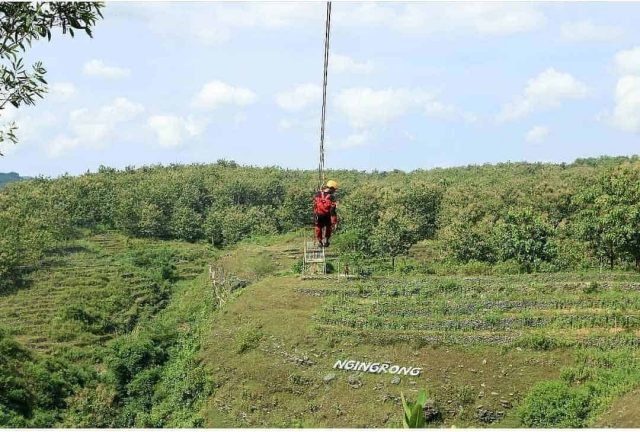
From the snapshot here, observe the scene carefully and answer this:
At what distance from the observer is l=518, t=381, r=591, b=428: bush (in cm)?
2077

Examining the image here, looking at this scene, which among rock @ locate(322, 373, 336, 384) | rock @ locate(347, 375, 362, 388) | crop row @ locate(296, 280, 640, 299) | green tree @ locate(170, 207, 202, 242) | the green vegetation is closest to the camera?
the green vegetation

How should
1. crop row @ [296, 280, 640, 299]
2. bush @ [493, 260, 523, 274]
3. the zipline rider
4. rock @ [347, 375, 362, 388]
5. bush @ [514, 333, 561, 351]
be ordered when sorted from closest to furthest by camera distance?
the zipline rider
rock @ [347, 375, 362, 388]
bush @ [514, 333, 561, 351]
crop row @ [296, 280, 640, 299]
bush @ [493, 260, 523, 274]

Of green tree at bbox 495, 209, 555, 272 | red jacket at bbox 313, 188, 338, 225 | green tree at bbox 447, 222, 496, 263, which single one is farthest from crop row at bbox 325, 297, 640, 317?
red jacket at bbox 313, 188, 338, 225

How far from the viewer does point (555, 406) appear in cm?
2136

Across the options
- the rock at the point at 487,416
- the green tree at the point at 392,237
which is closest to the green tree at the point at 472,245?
the green tree at the point at 392,237

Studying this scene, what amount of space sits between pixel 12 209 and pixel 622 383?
165 feet

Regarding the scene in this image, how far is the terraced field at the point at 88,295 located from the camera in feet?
134

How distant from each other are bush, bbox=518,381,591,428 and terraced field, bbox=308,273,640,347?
10.0ft

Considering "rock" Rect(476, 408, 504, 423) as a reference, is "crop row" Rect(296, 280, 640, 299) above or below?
above

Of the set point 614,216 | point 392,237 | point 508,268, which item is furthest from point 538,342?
point 392,237

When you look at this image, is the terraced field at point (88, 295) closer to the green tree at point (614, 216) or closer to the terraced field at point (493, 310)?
the terraced field at point (493, 310)

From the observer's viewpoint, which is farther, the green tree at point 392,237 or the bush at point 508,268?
the green tree at point 392,237

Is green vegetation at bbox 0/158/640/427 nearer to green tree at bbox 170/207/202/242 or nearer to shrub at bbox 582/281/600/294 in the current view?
shrub at bbox 582/281/600/294

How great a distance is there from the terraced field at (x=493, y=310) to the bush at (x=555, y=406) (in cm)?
306
